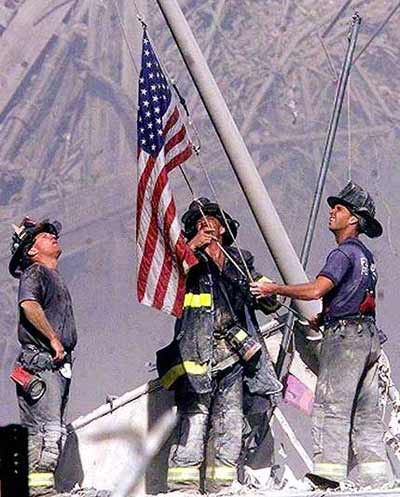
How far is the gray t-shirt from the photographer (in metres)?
9.35

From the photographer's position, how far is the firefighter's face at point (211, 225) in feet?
31.5

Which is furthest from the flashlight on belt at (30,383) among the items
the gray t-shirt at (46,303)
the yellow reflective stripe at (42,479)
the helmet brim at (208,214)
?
the helmet brim at (208,214)

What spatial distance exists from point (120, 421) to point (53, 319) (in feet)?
2.65

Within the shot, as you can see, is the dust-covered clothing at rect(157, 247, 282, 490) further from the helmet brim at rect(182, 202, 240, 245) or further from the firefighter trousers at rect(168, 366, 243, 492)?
the helmet brim at rect(182, 202, 240, 245)

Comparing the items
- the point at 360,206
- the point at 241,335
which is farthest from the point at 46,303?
the point at 360,206

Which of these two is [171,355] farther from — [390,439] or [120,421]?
[390,439]

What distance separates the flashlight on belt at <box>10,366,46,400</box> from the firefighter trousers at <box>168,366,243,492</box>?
0.75m

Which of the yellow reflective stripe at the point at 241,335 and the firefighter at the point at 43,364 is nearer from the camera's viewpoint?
the firefighter at the point at 43,364

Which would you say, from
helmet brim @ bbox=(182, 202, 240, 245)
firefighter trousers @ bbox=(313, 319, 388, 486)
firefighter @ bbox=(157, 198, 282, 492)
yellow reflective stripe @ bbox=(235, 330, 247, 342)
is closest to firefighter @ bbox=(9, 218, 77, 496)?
firefighter @ bbox=(157, 198, 282, 492)

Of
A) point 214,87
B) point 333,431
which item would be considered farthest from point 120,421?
point 214,87

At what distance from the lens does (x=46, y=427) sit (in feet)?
30.3

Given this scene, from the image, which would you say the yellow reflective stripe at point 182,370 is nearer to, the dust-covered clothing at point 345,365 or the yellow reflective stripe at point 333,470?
the dust-covered clothing at point 345,365

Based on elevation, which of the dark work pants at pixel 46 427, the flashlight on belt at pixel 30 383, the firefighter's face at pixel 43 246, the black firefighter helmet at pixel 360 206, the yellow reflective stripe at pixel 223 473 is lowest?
the yellow reflective stripe at pixel 223 473

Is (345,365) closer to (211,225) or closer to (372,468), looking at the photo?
(372,468)
